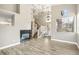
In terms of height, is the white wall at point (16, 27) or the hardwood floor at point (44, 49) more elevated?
the white wall at point (16, 27)

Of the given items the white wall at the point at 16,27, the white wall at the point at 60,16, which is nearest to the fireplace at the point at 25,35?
the white wall at the point at 16,27

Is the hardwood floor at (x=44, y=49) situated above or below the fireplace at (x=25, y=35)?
below

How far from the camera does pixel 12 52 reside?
1.77 meters

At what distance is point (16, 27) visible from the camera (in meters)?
1.80

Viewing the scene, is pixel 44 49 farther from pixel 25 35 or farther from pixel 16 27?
pixel 16 27

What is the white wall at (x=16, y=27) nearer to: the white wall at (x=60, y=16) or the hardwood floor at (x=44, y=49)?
the hardwood floor at (x=44, y=49)

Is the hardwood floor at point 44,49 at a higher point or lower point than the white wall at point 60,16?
lower

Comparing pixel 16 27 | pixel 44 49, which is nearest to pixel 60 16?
pixel 44 49

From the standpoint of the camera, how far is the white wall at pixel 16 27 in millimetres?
1740

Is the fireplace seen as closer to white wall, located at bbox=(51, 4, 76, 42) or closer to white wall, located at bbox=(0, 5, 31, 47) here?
white wall, located at bbox=(0, 5, 31, 47)

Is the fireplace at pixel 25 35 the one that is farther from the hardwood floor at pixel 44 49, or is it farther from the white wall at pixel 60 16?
the white wall at pixel 60 16
